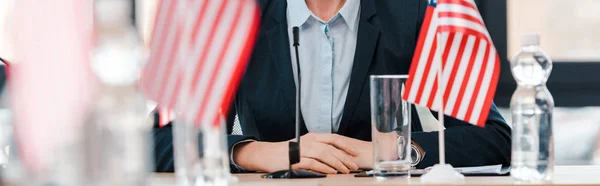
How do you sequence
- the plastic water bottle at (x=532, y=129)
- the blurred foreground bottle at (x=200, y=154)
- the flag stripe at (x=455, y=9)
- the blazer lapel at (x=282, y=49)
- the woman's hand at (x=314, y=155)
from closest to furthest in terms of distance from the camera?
the blurred foreground bottle at (x=200, y=154)
the plastic water bottle at (x=532, y=129)
the flag stripe at (x=455, y=9)
the woman's hand at (x=314, y=155)
the blazer lapel at (x=282, y=49)

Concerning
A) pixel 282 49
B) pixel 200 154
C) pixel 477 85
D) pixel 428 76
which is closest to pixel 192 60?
pixel 200 154

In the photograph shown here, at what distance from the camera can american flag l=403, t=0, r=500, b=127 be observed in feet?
6.75

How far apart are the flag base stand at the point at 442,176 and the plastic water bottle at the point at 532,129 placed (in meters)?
0.13

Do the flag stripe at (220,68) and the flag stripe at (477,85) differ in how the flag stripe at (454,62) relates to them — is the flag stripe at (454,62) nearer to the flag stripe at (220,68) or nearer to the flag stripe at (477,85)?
the flag stripe at (477,85)

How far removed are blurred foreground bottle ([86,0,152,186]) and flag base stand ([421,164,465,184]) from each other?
0.74 metres

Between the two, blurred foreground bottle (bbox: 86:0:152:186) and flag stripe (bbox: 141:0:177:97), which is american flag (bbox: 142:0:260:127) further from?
blurred foreground bottle (bbox: 86:0:152:186)

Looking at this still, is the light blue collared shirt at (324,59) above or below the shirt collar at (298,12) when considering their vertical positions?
below

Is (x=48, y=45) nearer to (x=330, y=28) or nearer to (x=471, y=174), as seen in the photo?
(x=471, y=174)

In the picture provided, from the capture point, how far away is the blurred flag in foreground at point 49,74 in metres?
1.13

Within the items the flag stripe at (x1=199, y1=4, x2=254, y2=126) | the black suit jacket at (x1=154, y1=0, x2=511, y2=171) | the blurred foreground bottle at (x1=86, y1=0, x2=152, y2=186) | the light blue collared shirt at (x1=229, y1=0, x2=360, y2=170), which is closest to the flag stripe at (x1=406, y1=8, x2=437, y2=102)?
the flag stripe at (x1=199, y1=4, x2=254, y2=126)

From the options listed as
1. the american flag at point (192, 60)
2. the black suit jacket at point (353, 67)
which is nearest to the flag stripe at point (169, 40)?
the american flag at point (192, 60)

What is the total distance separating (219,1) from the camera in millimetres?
1869

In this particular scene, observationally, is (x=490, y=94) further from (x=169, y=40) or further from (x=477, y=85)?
(x=169, y=40)

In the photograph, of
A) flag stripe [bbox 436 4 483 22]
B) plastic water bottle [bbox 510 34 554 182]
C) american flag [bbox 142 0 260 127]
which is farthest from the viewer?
flag stripe [bbox 436 4 483 22]
